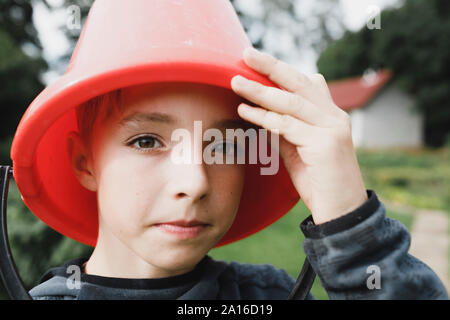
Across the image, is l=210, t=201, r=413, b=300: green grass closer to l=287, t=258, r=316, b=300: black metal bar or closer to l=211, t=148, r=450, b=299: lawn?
l=211, t=148, r=450, b=299: lawn

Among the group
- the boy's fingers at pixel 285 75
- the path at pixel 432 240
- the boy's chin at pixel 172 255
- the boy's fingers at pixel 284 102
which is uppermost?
the boy's fingers at pixel 285 75

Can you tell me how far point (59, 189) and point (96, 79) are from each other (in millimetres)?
563

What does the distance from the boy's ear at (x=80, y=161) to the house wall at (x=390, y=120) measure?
24377 millimetres

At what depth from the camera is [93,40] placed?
1.03 meters

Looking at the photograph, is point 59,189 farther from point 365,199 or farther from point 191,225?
point 365,199

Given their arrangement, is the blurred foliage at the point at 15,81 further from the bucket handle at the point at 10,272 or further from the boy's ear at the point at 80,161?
the bucket handle at the point at 10,272

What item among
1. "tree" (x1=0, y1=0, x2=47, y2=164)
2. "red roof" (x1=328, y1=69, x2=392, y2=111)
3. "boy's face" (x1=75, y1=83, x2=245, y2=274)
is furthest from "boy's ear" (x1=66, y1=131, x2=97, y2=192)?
"red roof" (x1=328, y1=69, x2=392, y2=111)

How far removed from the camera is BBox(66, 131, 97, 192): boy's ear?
123 centimetres

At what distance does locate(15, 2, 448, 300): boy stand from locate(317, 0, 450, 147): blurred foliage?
84.3 ft

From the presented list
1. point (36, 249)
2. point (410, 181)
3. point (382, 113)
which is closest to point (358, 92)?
point (382, 113)

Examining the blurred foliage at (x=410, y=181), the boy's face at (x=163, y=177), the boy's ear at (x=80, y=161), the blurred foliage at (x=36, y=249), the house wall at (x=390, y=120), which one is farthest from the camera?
the house wall at (x=390, y=120)

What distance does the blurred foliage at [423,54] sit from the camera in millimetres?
23969

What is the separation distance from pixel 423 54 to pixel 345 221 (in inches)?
1033

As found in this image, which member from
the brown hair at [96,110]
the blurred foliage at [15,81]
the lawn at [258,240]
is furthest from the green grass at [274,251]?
the blurred foliage at [15,81]
